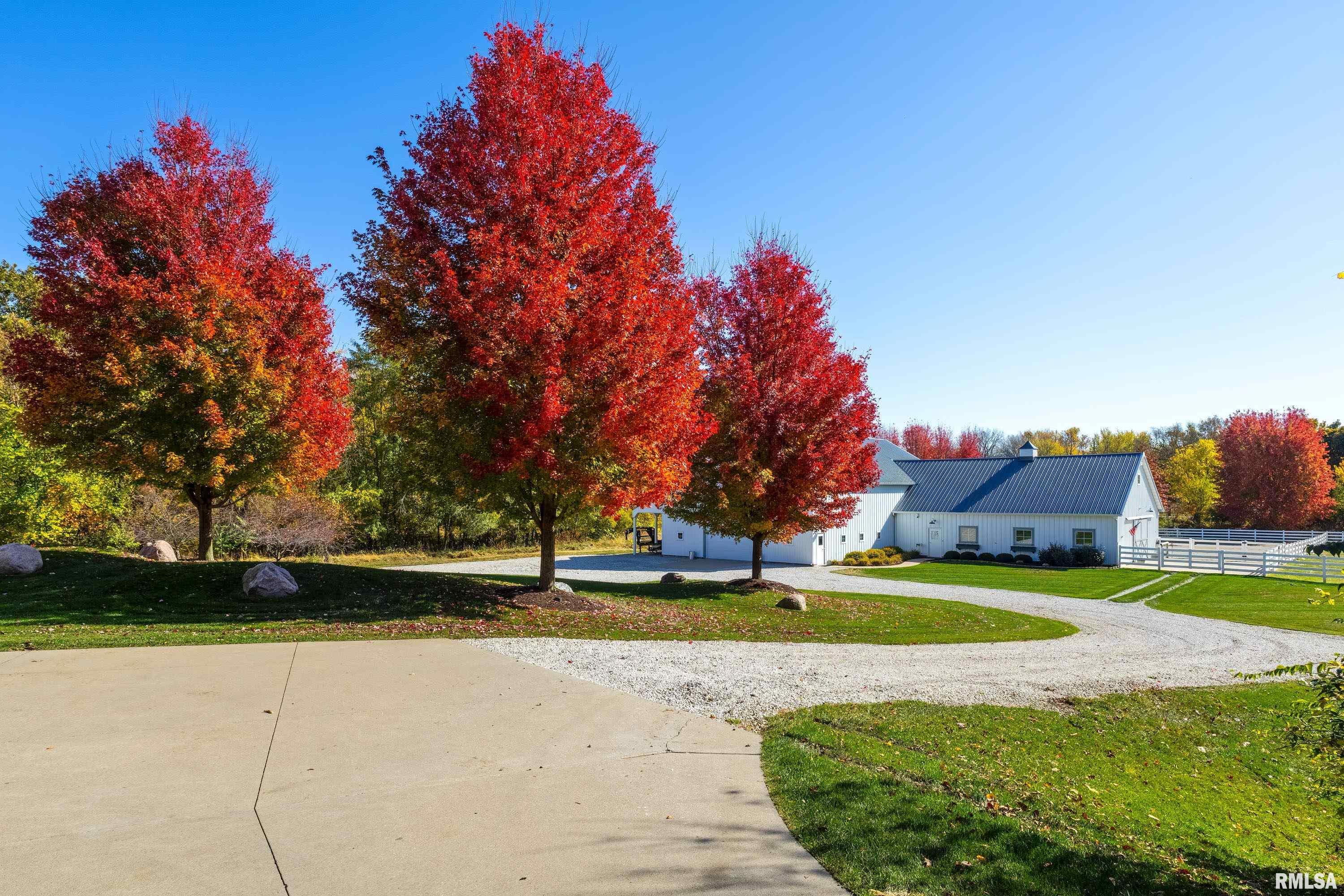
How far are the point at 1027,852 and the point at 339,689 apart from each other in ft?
22.0

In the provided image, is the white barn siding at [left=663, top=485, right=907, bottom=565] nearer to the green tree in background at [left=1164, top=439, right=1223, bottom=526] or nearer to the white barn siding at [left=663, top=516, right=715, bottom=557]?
the white barn siding at [left=663, top=516, right=715, bottom=557]

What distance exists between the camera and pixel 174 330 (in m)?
14.0

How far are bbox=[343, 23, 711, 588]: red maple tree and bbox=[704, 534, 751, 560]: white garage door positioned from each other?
65.9 ft

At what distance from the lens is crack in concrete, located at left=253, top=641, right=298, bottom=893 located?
4141 mm

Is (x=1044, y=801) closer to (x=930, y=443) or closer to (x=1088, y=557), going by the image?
(x=1088, y=557)

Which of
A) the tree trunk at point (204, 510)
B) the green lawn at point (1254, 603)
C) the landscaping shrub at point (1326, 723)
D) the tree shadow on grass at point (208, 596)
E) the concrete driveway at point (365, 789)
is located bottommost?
the green lawn at point (1254, 603)

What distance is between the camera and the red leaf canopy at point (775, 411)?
18.4 metres

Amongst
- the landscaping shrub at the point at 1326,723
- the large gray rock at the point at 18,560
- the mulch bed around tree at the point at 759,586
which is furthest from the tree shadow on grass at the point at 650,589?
the landscaping shrub at the point at 1326,723

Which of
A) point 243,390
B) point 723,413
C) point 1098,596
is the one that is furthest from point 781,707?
point 1098,596

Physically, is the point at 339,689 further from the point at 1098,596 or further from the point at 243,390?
the point at 1098,596

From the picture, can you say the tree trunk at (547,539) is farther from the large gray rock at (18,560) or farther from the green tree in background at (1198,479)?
the green tree in background at (1198,479)

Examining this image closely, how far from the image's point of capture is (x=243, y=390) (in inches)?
566

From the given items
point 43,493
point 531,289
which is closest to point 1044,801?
point 531,289

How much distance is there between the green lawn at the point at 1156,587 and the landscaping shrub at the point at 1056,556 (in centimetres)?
391
